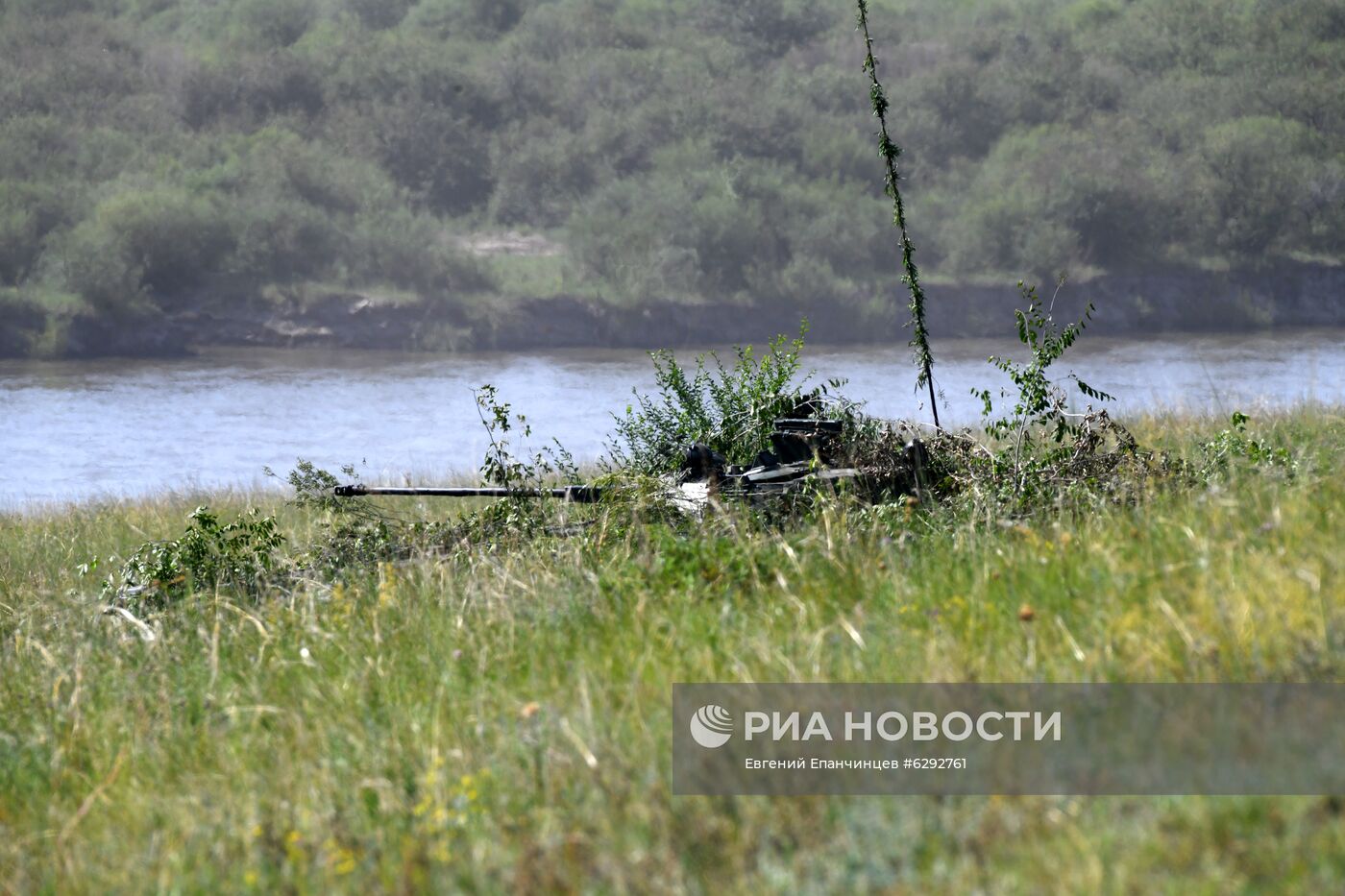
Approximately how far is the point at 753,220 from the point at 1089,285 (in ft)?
48.6

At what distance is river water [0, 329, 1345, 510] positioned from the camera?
33.2 meters

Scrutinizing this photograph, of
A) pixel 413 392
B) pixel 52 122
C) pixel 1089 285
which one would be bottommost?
pixel 413 392

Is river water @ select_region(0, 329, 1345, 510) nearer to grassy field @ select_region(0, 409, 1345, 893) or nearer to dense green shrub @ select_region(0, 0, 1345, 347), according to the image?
dense green shrub @ select_region(0, 0, 1345, 347)

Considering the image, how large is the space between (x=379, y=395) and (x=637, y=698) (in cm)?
4191

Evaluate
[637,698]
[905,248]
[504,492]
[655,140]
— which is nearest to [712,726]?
[637,698]

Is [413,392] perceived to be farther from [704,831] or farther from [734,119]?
[704,831]

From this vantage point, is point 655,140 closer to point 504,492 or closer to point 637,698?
point 504,492

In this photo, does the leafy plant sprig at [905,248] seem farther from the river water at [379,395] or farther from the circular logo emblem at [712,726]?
the river water at [379,395]

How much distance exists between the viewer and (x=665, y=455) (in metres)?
9.48

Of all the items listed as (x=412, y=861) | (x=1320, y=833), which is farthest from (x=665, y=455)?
(x=1320, y=833)

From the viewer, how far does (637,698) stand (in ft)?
15.5

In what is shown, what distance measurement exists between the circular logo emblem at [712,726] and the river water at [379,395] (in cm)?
2048

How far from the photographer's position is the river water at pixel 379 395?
33.2 metres

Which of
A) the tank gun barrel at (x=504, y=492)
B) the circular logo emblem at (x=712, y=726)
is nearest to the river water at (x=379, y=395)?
the tank gun barrel at (x=504, y=492)
